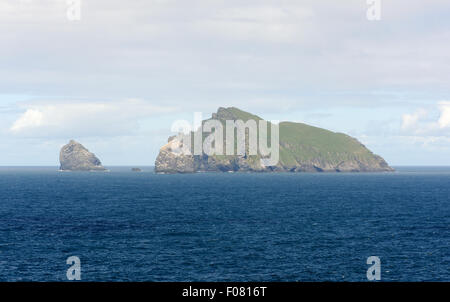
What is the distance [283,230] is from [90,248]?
1501 inches

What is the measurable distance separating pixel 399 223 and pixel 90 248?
6603cm

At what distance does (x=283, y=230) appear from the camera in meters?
92.8

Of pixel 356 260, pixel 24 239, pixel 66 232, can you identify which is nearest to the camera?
pixel 356 260
